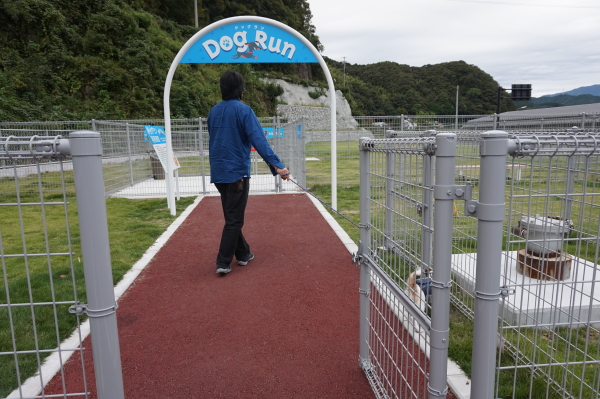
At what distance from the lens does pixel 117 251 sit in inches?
227

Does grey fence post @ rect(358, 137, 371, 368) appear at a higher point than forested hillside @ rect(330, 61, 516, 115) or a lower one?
lower

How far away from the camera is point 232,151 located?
4594 mm

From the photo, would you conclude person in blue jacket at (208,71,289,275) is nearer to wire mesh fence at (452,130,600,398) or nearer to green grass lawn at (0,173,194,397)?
green grass lawn at (0,173,194,397)

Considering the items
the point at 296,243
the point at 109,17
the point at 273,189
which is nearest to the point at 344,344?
the point at 296,243

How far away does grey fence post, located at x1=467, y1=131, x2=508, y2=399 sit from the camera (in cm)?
148

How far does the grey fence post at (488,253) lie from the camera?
1.48 meters

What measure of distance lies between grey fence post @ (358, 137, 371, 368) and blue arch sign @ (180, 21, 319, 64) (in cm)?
621

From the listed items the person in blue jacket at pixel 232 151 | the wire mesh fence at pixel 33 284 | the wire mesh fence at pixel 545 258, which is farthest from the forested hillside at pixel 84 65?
the wire mesh fence at pixel 545 258

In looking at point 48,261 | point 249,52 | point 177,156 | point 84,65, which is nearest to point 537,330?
point 48,261

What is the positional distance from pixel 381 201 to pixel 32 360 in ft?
9.25

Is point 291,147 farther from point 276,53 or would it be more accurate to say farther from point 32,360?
point 32,360

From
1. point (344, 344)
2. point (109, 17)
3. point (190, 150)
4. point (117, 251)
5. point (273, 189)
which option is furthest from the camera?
point (109, 17)

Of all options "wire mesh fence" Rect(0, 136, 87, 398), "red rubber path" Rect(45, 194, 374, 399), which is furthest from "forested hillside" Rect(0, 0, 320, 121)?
"red rubber path" Rect(45, 194, 374, 399)

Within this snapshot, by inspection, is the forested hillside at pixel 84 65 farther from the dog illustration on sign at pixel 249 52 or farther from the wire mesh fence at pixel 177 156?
the dog illustration on sign at pixel 249 52
